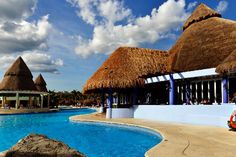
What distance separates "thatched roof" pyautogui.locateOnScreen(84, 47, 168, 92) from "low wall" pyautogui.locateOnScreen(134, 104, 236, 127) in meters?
2.02

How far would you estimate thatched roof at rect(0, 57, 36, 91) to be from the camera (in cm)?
3138

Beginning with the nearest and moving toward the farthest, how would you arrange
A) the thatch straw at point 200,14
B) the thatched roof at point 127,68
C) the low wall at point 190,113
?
the low wall at point 190,113 < the thatched roof at point 127,68 < the thatch straw at point 200,14

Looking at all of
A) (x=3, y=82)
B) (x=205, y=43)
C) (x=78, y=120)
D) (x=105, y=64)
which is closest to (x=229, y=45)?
(x=205, y=43)

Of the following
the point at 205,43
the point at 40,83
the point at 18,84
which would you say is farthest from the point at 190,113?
the point at 40,83

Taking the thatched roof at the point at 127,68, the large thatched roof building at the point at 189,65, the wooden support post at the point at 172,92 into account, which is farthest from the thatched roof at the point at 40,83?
the wooden support post at the point at 172,92

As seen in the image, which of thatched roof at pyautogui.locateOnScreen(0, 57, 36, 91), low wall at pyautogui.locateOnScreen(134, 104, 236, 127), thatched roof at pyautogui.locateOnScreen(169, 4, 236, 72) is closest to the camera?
low wall at pyautogui.locateOnScreen(134, 104, 236, 127)

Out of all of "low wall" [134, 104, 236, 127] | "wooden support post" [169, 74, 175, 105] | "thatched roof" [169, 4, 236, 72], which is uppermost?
"thatched roof" [169, 4, 236, 72]

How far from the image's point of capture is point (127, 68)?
18359mm

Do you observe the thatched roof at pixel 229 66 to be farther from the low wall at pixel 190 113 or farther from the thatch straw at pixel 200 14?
the thatch straw at pixel 200 14

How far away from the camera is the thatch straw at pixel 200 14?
1851cm

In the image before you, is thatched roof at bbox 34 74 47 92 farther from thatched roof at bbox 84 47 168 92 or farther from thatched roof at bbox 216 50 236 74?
thatched roof at bbox 216 50 236 74

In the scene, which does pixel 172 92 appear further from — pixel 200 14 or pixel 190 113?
pixel 200 14

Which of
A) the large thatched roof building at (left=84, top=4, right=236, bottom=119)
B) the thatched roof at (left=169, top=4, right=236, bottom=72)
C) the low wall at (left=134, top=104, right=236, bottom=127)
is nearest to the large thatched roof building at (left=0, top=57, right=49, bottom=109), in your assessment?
the large thatched roof building at (left=84, top=4, right=236, bottom=119)

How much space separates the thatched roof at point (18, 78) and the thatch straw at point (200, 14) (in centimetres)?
2045
